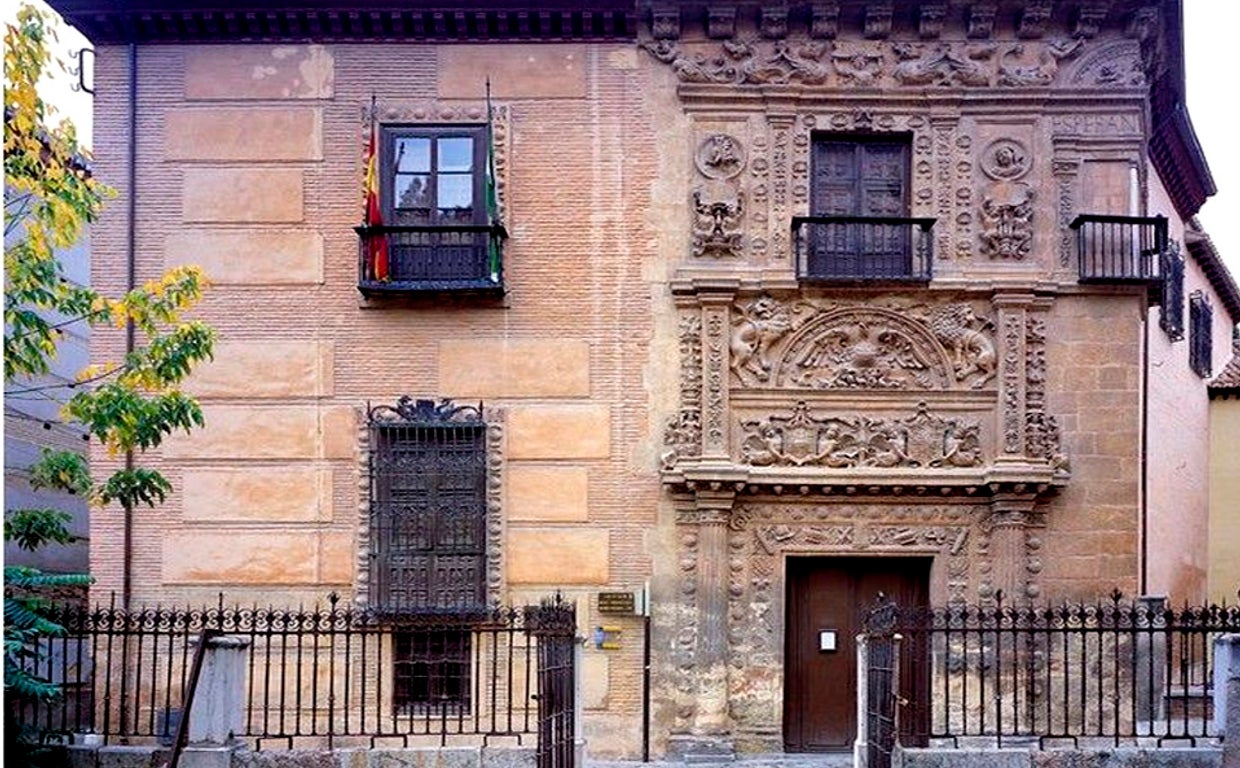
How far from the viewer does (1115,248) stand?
15.7 m

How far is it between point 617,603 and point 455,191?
192 inches

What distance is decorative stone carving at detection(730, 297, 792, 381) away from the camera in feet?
51.5

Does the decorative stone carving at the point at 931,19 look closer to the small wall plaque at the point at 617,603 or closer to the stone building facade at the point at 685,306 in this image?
the stone building facade at the point at 685,306

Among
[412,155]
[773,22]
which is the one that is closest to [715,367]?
[773,22]

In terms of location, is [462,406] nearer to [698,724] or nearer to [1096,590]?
[698,724]

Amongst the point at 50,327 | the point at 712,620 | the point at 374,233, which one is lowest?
the point at 712,620

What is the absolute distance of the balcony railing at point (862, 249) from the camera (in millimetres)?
15641

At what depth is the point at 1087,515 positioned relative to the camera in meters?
15.6

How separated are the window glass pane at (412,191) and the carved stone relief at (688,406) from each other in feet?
10.4

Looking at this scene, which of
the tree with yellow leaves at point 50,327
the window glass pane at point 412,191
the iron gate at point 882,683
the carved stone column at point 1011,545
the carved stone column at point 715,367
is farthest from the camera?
the window glass pane at point 412,191

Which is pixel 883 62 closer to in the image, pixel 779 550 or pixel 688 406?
pixel 688 406

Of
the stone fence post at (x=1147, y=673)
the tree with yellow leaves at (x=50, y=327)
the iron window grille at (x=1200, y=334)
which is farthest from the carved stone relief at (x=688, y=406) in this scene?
the iron window grille at (x=1200, y=334)

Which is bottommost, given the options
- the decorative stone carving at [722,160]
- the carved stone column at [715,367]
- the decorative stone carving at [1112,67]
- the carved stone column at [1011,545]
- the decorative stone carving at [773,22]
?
the carved stone column at [1011,545]

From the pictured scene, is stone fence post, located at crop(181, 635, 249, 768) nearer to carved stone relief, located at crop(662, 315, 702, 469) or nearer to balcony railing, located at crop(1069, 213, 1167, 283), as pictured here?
carved stone relief, located at crop(662, 315, 702, 469)
